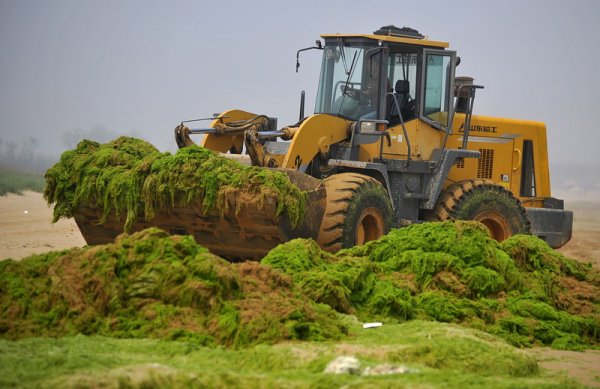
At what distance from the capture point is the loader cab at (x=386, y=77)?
15.3 meters

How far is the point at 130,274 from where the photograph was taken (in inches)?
356

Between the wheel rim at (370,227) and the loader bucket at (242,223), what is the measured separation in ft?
2.95

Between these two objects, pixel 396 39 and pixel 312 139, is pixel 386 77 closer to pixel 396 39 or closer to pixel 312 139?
pixel 396 39

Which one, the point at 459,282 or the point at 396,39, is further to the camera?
the point at 396,39

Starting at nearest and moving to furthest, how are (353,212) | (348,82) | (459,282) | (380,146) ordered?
(459,282) < (353,212) < (380,146) < (348,82)

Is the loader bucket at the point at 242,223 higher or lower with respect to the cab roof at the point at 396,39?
lower

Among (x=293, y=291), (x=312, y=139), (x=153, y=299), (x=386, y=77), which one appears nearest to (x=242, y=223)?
(x=312, y=139)

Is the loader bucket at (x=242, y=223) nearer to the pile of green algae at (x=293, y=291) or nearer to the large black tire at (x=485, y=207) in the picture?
the pile of green algae at (x=293, y=291)

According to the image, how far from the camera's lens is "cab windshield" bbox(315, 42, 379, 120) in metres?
15.3

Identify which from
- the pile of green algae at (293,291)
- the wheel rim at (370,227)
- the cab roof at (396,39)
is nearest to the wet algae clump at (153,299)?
the pile of green algae at (293,291)

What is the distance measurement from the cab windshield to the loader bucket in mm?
2487

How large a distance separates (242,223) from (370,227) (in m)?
2.34

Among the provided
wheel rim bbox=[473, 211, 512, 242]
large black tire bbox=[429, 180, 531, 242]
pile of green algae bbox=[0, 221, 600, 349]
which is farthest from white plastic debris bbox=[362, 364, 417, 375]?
wheel rim bbox=[473, 211, 512, 242]

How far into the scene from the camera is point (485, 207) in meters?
15.9
